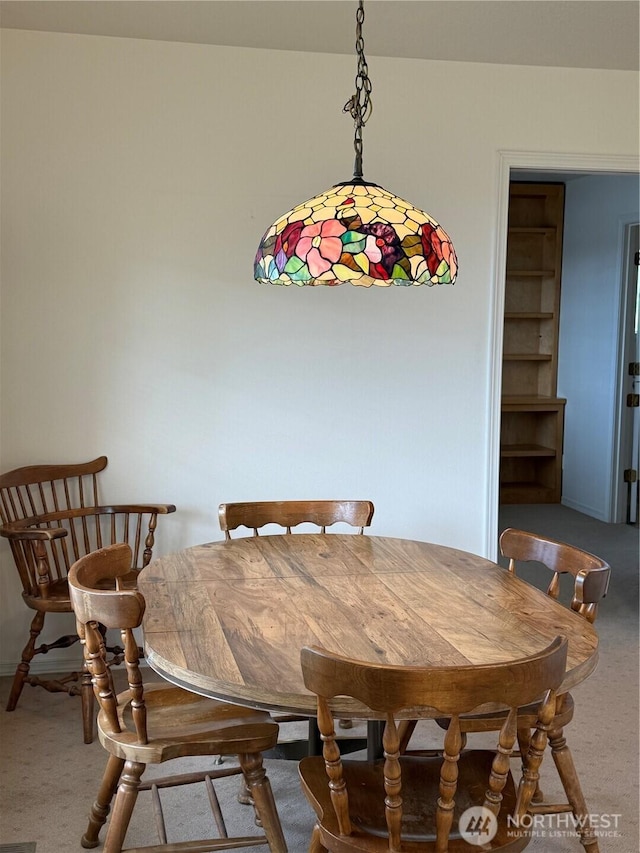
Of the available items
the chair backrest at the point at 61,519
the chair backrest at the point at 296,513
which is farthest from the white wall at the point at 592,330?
the chair backrest at the point at 61,519

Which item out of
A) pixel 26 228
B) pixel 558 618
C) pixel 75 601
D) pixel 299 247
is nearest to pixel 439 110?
pixel 26 228

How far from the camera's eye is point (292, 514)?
3.05 meters

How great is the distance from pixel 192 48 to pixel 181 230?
2.36 feet

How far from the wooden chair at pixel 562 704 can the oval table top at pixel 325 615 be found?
79 mm

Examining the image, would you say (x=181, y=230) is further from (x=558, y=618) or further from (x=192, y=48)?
(x=558, y=618)

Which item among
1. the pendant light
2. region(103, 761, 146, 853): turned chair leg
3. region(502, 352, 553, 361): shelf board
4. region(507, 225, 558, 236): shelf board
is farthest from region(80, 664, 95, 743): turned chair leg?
region(507, 225, 558, 236): shelf board

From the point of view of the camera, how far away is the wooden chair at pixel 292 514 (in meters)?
2.99

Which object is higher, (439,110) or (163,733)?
(439,110)

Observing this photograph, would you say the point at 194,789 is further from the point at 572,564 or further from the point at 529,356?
the point at 529,356

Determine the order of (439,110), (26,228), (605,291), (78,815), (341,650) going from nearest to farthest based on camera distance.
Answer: (341,650) → (78,815) → (26,228) → (439,110) → (605,291)

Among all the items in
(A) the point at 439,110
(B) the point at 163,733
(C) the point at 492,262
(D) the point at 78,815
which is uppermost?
(A) the point at 439,110

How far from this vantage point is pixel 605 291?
253 inches

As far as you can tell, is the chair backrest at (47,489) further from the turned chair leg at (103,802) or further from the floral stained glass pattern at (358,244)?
the floral stained glass pattern at (358,244)

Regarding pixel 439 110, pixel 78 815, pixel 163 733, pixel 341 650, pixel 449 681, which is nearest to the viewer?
pixel 449 681
